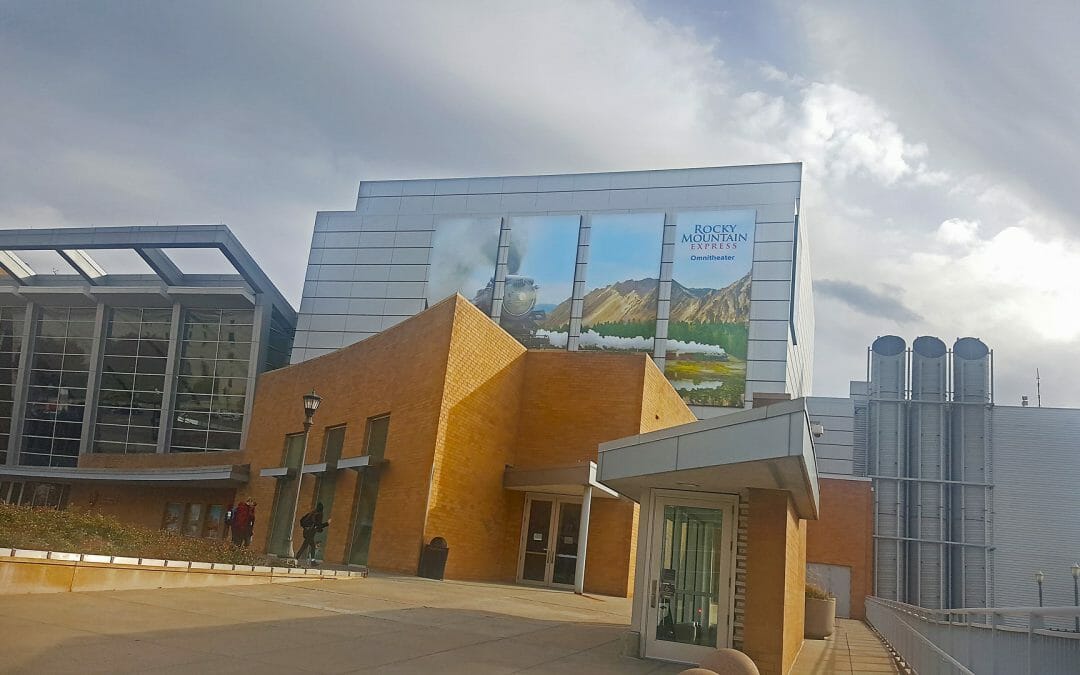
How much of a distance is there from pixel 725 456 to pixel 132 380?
45990 millimetres

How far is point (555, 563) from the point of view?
78.5ft

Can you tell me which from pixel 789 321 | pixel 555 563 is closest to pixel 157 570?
pixel 555 563

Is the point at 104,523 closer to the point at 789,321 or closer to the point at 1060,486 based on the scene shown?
the point at 789,321

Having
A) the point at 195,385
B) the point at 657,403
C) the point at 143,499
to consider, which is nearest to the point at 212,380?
the point at 195,385

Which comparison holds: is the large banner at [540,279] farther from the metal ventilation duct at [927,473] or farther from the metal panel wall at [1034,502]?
the metal panel wall at [1034,502]

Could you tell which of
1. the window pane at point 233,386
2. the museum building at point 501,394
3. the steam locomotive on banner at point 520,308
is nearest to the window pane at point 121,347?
the museum building at point 501,394

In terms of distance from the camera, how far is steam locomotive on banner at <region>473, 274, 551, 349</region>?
4953 cm

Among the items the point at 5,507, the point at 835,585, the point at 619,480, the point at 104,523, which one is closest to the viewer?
the point at 619,480

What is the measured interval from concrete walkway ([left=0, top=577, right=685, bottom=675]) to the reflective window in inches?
1381

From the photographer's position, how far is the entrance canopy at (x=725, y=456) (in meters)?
8.77

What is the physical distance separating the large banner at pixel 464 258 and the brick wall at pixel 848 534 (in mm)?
21426

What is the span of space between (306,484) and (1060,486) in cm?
3719

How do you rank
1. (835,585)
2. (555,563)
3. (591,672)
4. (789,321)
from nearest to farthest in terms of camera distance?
(591,672) → (555,563) → (835,585) → (789,321)

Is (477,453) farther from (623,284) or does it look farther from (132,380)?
(132,380)
